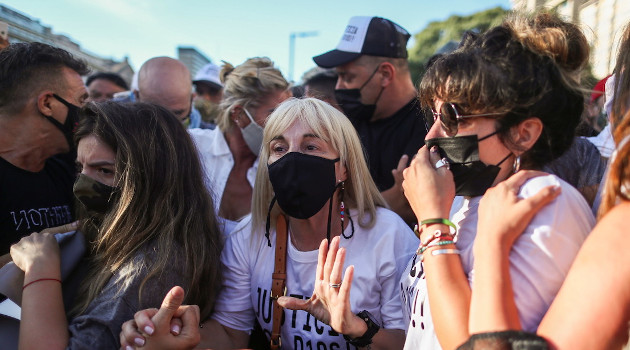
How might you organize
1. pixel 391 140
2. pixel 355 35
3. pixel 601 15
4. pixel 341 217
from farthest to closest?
pixel 355 35 < pixel 391 140 < pixel 601 15 < pixel 341 217

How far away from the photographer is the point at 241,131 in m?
3.93

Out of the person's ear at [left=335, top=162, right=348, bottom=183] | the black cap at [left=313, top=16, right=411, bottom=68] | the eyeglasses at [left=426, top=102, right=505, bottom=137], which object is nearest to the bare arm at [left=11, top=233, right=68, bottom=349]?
the person's ear at [left=335, top=162, right=348, bottom=183]

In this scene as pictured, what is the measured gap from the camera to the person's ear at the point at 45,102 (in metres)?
2.87

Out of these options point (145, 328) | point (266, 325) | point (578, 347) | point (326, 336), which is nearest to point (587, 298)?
point (578, 347)

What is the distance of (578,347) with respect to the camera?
108 centimetres

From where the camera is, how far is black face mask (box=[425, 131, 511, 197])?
1566 millimetres

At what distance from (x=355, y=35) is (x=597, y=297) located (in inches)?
134

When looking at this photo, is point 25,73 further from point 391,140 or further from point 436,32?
point 436,32

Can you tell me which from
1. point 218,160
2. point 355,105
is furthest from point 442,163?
point 218,160

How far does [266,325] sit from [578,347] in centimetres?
152

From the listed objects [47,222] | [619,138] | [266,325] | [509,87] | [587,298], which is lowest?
[266,325]

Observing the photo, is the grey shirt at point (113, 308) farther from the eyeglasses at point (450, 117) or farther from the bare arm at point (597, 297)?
the bare arm at point (597, 297)

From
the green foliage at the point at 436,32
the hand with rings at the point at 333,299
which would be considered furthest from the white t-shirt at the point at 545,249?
the green foliage at the point at 436,32

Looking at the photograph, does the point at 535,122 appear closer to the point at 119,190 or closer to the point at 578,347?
the point at 578,347
